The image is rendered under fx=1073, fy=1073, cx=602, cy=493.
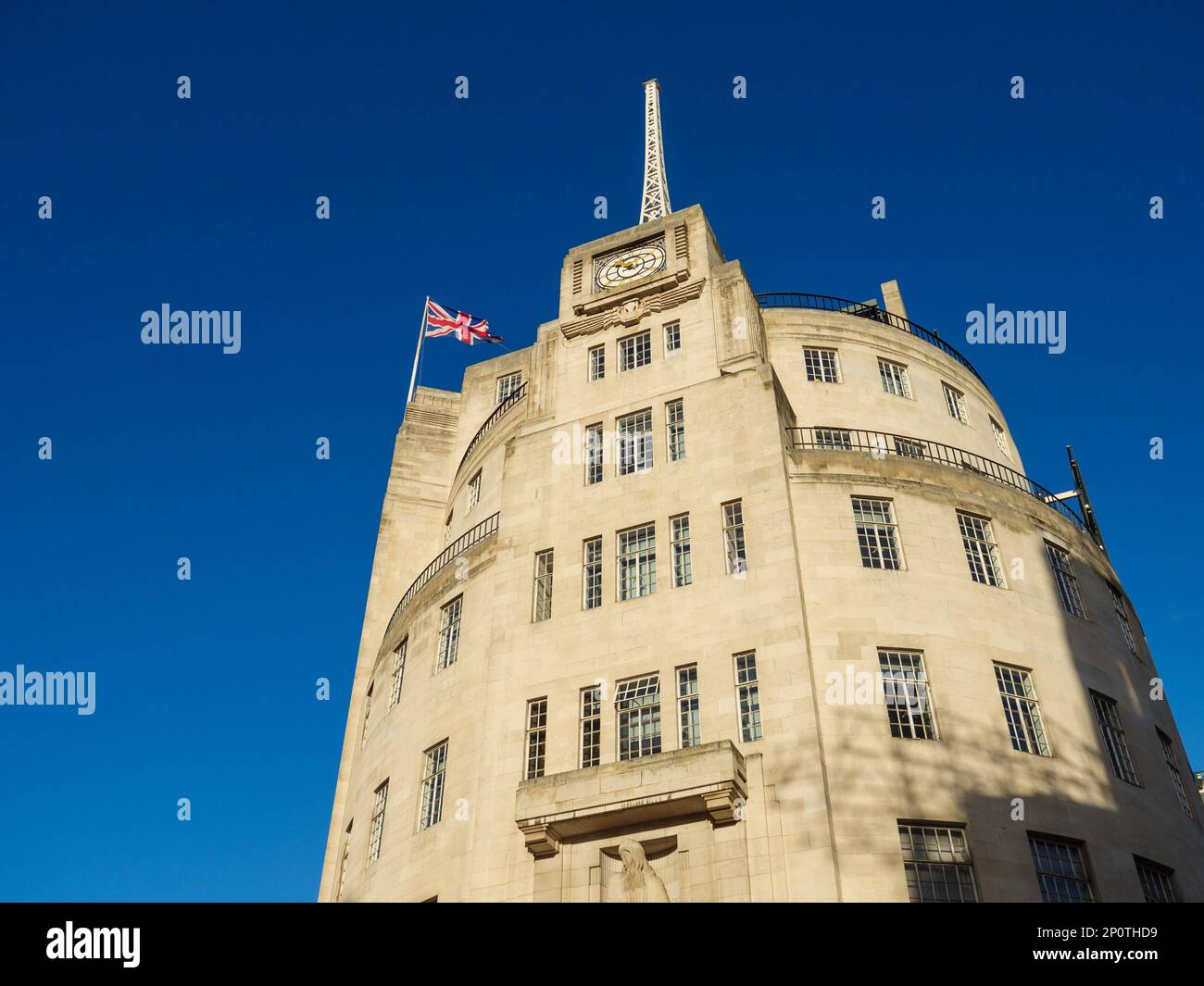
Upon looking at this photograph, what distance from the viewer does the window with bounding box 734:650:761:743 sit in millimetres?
31469

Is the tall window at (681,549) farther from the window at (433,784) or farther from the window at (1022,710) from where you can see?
the window at (433,784)

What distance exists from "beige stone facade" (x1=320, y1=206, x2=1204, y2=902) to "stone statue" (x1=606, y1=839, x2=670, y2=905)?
5.7 inches

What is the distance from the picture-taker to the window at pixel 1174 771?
37000 mm

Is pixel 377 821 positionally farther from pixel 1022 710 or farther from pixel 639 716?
pixel 1022 710

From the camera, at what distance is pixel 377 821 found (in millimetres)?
39875

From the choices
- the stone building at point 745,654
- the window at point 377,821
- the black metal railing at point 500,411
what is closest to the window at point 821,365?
the stone building at point 745,654

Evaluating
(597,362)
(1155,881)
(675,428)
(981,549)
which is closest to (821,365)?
(675,428)

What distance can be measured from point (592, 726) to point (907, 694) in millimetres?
9760

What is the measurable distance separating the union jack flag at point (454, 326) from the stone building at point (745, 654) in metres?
11.2

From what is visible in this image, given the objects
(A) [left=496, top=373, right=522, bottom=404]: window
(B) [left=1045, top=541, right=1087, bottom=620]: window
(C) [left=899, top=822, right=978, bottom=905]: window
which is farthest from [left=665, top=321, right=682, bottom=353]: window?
(C) [left=899, top=822, right=978, bottom=905]: window
